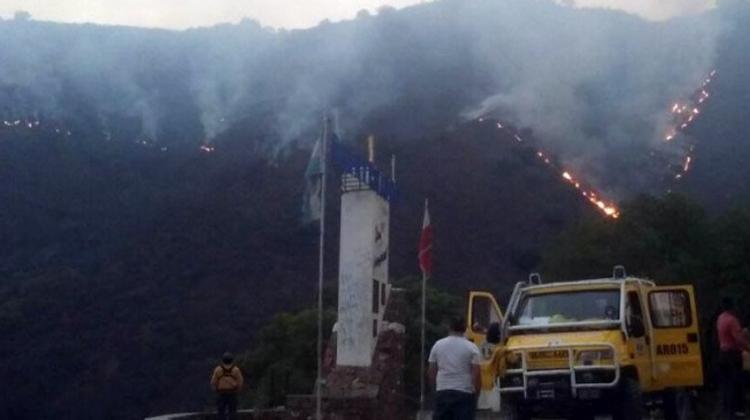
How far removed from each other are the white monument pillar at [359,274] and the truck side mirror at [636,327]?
4.76 metres

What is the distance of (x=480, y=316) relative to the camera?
693 inches

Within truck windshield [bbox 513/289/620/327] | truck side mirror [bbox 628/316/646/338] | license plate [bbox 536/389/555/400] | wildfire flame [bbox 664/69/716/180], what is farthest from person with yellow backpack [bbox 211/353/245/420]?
wildfire flame [bbox 664/69/716/180]

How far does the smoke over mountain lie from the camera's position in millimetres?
77750

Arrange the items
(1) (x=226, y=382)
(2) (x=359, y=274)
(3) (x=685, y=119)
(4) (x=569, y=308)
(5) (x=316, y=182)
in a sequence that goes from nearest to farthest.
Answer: (4) (x=569, y=308) < (5) (x=316, y=182) < (1) (x=226, y=382) < (2) (x=359, y=274) < (3) (x=685, y=119)

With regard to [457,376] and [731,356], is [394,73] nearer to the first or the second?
[731,356]

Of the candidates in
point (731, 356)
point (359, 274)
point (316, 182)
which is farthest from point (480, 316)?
point (731, 356)

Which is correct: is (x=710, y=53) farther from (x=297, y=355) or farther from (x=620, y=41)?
(x=297, y=355)

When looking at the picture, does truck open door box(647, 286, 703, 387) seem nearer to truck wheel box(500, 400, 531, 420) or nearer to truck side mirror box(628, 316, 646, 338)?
truck side mirror box(628, 316, 646, 338)

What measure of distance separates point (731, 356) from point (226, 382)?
7.88 m

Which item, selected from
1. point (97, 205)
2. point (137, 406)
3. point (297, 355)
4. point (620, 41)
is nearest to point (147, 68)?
point (97, 205)

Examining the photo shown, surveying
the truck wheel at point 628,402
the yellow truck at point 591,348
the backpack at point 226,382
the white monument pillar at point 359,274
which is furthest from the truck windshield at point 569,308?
the backpack at point 226,382

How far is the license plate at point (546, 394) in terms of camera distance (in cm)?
1492

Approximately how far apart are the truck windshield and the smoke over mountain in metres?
55.2

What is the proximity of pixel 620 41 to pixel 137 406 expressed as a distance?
57451 millimetres
